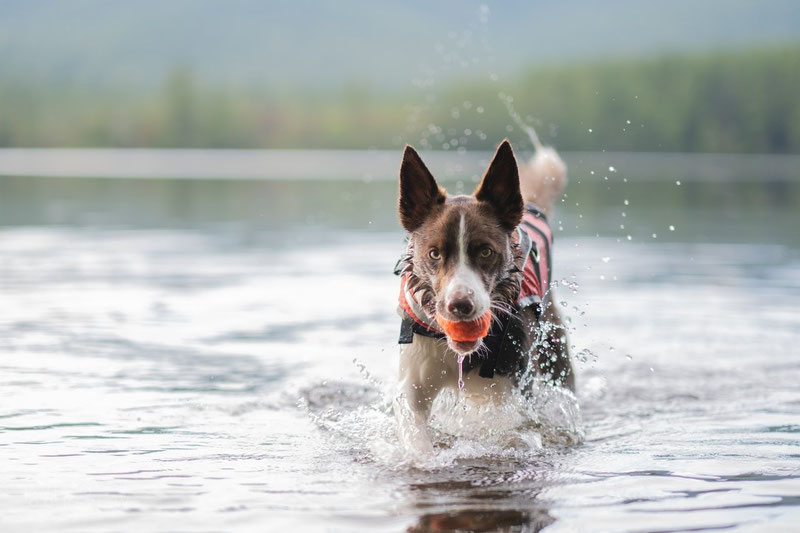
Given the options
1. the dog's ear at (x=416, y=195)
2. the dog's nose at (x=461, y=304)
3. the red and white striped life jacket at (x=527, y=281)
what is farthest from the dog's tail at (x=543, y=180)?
the dog's nose at (x=461, y=304)

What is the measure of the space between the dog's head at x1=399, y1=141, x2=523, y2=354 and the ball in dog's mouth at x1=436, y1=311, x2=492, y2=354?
1cm

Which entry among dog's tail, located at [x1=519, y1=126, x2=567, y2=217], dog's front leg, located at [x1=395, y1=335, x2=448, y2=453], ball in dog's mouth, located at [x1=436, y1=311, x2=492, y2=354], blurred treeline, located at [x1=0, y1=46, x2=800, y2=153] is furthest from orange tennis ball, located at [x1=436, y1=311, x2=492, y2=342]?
blurred treeline, located at [x1=0, y1=46, x2=800, y2=153]

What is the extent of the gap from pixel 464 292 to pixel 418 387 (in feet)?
3.48

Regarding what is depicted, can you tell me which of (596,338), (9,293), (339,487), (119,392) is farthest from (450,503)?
(9,293)

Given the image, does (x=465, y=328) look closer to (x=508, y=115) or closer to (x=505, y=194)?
(x=505, y=194)

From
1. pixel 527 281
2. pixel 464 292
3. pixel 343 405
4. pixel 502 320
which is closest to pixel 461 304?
pixel 464 292

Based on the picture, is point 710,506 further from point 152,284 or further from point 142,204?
point 142,204

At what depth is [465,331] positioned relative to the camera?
532 centimetres

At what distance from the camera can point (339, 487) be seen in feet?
17.9

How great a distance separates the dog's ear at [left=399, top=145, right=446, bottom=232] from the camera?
5762mm

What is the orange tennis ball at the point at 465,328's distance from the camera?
5.30 metres

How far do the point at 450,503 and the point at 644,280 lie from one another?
9546mm

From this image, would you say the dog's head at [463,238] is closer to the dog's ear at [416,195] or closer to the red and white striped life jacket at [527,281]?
the dog's ear at [416,195]

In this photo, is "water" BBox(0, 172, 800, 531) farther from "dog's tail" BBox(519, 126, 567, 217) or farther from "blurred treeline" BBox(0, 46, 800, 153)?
"blurred treeline" BBox(0, 46, 800, 153)
